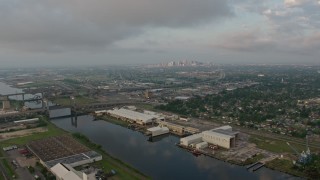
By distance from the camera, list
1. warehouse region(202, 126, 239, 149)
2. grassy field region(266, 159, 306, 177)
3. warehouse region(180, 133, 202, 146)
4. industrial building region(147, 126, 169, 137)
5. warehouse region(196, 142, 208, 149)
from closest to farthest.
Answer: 1. grassy field region(266, 159, 306, 177)
2. warehouse region(202, 126, 239, 149)
3. warehouse region(196, 142, 208, 149)
4. warehouse region(180, 133, 202, 146)
5. industrial building region(147, 126, 169, 137)

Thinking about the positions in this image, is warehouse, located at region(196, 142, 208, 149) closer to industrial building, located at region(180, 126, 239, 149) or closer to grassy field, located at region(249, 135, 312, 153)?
industrial building, located at region(180, 126, 239, 149)

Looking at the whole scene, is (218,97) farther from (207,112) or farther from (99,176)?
(99,176)

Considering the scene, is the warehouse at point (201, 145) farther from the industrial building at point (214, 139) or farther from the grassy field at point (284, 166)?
the grassy field at point (284, 166)

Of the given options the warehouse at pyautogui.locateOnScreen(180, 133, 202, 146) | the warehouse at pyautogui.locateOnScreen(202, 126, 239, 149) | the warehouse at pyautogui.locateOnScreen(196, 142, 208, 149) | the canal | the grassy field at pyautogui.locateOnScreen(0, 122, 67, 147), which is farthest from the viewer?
the grassy field at pyautogui.locateOnScreen(0, 122, 67, 147)

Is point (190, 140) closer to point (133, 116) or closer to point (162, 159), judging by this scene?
point (162, 159)

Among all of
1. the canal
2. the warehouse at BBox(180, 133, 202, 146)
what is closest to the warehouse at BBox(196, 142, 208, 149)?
the warehouse at BBox(180, 133, 202, 146)

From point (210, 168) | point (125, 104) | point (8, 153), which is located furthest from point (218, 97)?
point (8, 153)

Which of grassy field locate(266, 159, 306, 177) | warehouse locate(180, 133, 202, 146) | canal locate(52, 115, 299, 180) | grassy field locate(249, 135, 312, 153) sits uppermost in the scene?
warehouse locate(180, 133, 202, 146)

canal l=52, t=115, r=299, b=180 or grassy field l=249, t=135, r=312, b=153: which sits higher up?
grassy field l=249, t=135, r=312, b=153
